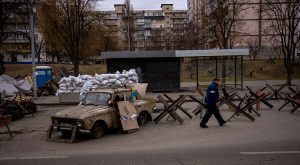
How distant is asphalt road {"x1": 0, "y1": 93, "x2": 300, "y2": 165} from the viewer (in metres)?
8.08

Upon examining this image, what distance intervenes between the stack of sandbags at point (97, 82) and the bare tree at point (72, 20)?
43.6 ft

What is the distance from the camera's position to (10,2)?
115 ft

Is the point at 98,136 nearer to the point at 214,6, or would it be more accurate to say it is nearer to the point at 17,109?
the point at 17,109

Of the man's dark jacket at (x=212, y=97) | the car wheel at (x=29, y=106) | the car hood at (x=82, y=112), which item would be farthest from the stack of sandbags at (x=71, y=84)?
the man's dark jacket at (x=212, y=97)

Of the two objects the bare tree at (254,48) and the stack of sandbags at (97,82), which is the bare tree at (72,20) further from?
the bare tree at (254,48)

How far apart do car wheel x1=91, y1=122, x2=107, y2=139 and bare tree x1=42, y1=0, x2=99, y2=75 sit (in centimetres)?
2351

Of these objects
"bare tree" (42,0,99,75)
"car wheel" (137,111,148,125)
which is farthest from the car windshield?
"bare tree" (42,0,99,75)

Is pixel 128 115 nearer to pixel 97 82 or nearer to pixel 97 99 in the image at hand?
pixel 97 99

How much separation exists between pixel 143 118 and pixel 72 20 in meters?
24.5

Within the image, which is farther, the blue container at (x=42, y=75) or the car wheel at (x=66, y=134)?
the blue container at (x=42, y=75)

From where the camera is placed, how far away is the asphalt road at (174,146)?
808 centimetres

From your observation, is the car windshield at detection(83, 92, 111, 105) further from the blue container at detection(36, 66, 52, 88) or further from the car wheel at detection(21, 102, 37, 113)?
the blue container at detection(36, 66, 52, 88)

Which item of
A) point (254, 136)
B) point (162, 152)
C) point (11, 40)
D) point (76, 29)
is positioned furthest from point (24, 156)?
point (11, 40)

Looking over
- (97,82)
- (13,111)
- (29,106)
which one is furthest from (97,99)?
(97,82)
